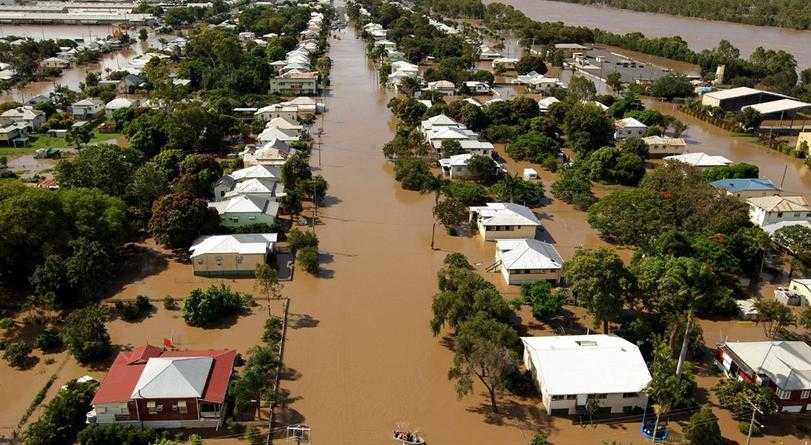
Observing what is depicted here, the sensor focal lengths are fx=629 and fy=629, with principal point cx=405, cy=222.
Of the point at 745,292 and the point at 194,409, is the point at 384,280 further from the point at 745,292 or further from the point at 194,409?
the point at 745,292

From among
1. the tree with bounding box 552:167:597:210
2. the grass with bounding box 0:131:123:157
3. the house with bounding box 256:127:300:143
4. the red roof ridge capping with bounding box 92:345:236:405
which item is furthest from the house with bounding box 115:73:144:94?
the red roof ridge capping with bounding box 92:345:236:405

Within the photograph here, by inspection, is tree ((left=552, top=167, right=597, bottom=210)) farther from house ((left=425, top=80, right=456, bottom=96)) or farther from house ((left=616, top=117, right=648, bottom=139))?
house ((left=425, top=80, right=456, bottom=96))

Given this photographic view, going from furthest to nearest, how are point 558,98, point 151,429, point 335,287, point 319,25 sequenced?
point 319,25 < point 558,98 < point 335,287 < point 151,429

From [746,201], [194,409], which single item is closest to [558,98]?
[746,201]

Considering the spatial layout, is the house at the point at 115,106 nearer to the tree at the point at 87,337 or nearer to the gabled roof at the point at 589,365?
the tree at the point at 87,337

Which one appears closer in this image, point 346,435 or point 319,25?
point 346,435

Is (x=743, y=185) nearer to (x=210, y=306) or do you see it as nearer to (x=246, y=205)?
(x=246, y=205)

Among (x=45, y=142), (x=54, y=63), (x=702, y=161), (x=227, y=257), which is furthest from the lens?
(x=54, y=63)

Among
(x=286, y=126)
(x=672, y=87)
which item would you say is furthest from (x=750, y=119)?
(x=286, y=126)
